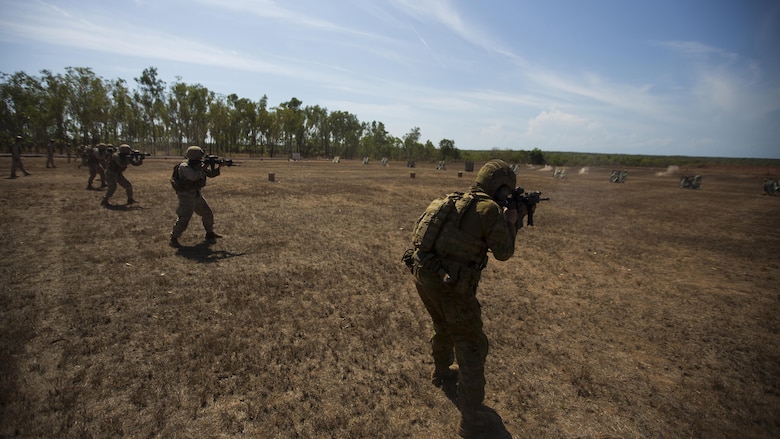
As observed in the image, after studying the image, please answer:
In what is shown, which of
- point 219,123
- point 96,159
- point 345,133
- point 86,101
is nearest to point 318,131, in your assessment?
point 345,133

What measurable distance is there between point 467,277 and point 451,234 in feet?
1.41

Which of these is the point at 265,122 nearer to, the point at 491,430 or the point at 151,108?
the point at 151,108

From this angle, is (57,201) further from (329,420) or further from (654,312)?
(654,312)

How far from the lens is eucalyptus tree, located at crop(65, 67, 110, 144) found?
42.5 meters

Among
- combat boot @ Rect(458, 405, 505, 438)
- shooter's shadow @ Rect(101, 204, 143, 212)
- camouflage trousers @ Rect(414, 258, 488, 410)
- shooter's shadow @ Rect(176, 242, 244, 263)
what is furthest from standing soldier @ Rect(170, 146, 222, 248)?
combat boot @ Rect(458, 405, 505, 438)

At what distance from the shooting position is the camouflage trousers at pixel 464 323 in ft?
10.8

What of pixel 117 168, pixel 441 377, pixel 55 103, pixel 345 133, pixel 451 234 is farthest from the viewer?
pixel 345 133

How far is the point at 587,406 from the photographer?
375 centimetres

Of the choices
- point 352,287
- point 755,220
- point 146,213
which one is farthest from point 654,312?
point 755,220

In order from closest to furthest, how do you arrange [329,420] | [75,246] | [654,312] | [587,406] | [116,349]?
[329,420], [587,406], [116,349], [654,312], [75,246]

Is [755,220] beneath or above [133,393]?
above

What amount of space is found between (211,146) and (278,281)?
6967 centimetres

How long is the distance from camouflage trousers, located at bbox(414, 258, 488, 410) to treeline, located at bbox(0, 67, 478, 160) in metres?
47.9

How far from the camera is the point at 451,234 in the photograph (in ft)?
11.1
